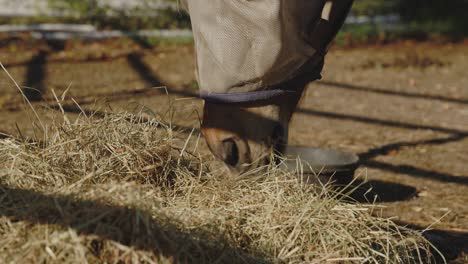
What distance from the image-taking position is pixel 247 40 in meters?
2.34

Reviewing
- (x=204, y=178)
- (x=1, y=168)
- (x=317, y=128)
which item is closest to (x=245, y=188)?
(x=204, y=178)

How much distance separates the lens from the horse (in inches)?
91.4

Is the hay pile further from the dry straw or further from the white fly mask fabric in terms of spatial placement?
the white fly mask fabric

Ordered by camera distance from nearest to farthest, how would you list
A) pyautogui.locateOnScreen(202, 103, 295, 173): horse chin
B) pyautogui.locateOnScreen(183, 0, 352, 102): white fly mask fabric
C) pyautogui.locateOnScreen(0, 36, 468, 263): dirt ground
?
pyautogui.locateOnScreen(183, 0, 352, 102): white fly mask fabric → pyautogui.locateOnScreen(202, 103, 295, 173): horse chin → pyautogui.locateOnScreen(0, 36, 468, 263): dirt ground

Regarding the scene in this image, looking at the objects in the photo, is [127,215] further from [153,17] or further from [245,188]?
[153,17]

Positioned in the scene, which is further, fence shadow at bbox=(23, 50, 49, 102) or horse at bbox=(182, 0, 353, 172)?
fence shadow at bbox=(23, 50, 49, 102)

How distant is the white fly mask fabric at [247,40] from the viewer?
231 centimetres

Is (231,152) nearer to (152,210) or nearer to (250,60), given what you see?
(250,60)

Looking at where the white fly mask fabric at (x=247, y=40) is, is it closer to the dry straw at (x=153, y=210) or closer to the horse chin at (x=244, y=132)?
the horse chin at (x=244, y=132)

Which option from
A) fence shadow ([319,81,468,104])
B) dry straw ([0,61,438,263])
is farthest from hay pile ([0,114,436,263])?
fence shadow ([319,81,468,104])

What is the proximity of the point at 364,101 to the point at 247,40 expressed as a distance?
3951 millimetres

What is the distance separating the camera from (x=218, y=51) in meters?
2.34

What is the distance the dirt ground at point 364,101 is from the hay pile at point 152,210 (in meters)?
0.30

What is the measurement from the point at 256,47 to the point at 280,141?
42 cm
